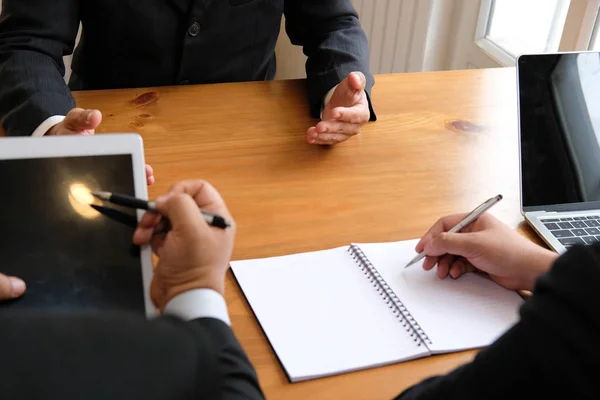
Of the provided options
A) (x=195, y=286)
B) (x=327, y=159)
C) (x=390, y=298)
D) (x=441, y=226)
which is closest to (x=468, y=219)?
(x=441, y=226)

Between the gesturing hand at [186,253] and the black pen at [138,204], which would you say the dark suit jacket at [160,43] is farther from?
the gesturing hand at [186,253]

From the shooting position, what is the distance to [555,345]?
0.46 metres

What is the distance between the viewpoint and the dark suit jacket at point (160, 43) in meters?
1.21

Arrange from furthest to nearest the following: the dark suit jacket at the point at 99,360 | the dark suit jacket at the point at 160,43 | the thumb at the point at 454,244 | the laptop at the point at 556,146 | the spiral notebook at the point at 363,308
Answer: the dark suit jacket at the point at 160,43 → the laptop at the point at 556,146 → the thumb at the point at 454,244 → the spiral notebook at the point at 363,308 → the dark suit jacket at the point at 99,360

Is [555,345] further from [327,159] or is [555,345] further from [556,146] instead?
[327,159]

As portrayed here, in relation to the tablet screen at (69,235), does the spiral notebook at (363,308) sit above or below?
below

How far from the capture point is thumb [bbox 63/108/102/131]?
103 centimetres

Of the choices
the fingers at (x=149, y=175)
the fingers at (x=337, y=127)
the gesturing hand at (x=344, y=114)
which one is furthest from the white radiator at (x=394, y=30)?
the fingers at (x=149, y=175)

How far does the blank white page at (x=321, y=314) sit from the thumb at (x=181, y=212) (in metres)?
0.17

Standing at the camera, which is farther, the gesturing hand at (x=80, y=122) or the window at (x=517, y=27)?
the window at (x=517, y=27)

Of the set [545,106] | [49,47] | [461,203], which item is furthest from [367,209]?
[49,47]

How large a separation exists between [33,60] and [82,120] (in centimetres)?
25

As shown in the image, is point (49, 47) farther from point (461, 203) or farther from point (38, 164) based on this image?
point (461, 203)

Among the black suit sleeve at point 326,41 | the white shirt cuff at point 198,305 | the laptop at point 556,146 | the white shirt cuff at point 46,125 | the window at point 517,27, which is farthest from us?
the window at point 517,27
